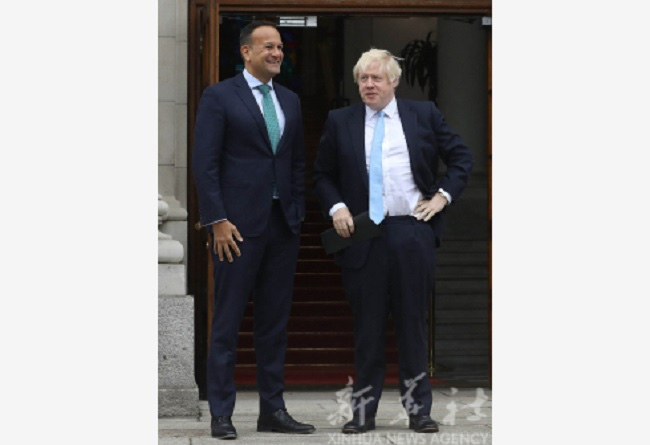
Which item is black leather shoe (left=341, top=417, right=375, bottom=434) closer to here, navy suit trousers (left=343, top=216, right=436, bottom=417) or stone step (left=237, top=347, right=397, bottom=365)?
navy suit trousers (left=343, top=216, right=436, bottom=417)

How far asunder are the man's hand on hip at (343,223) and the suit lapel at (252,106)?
0.50 meters

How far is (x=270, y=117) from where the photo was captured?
771 centimetres

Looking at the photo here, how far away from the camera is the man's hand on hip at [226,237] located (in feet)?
24.8

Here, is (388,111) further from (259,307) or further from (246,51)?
(259,307)

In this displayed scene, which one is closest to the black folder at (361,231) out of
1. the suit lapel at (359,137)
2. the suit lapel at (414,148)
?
the suit lapel at (359,137)

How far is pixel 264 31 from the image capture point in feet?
25.1

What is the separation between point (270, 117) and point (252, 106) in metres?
0.12

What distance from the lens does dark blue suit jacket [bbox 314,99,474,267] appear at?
7.77m

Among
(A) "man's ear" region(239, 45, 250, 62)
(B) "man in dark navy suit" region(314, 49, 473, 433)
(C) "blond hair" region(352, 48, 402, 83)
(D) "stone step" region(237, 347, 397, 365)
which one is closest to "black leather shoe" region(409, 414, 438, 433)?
(B) "man in dark navy suit" region(314, 49, 473, 433)

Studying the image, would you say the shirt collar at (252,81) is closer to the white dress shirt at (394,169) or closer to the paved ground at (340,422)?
the white dress shirt at (394,169)

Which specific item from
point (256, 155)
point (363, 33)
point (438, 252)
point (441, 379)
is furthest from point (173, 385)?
point (363, 33)

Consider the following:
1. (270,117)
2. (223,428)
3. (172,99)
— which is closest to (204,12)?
(172,99)

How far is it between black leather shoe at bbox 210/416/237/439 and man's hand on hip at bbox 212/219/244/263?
800 millimetres

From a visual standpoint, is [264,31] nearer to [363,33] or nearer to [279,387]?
[279,387]
